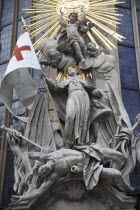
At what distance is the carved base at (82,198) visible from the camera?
7227 millimetres

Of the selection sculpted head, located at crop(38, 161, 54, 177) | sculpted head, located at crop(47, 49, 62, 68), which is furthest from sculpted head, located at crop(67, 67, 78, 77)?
sculpted head, located at crop(38, 161, 54, 177)

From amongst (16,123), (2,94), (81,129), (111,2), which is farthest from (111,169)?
(111,2)

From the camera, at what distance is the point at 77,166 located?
7270 mm

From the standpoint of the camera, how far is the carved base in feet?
23.7

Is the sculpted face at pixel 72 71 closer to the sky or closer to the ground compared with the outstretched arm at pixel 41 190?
closer to the sky

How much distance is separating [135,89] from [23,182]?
14.9 ft

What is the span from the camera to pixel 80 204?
7.31 m

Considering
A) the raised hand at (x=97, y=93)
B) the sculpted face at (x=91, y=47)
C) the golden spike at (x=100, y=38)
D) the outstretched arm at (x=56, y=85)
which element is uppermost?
the golden spike at (x=100, y=38)

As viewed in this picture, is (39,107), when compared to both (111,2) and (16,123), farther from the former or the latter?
(111,2)

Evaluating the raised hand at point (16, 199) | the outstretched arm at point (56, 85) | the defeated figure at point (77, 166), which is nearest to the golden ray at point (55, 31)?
the outstretched arm at point (56, 85)

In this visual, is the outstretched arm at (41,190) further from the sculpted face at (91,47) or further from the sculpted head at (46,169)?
the sculpted face at (91,47)

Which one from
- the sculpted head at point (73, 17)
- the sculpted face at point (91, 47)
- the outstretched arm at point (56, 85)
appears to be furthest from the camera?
the sculpted head at point (73, 17)

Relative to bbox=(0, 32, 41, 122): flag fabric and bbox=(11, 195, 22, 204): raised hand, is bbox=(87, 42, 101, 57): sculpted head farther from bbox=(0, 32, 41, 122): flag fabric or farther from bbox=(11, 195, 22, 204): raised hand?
bbox=(11, 195, 22, 204): raised hand

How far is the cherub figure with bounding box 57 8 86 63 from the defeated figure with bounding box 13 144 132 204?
2759 millimetres
